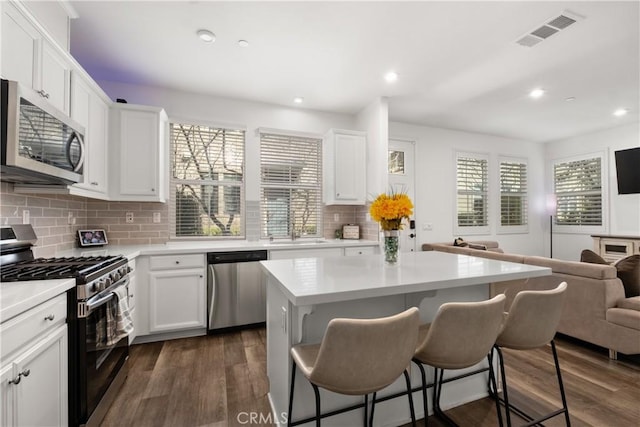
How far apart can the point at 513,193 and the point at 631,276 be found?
3711 mm

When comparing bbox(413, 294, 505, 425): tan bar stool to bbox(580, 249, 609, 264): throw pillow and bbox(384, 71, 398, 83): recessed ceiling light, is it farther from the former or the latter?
bbox(384, 71, 398, 83): recessed ceiling light

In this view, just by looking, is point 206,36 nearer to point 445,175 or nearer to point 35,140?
point 35,140

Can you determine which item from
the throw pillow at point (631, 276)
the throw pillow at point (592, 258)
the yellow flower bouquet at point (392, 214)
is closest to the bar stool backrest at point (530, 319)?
the yellow flower bouquet at point (392, 214)

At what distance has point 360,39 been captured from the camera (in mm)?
2547

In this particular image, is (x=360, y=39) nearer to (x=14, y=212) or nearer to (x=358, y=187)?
(x=358, y=187)

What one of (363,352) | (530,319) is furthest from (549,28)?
(363,352)

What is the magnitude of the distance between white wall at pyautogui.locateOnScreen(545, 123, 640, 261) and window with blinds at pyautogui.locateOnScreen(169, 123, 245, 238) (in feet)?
20.9

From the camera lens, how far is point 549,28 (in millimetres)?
2396

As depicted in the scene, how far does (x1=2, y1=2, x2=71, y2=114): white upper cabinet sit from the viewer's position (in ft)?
5.18

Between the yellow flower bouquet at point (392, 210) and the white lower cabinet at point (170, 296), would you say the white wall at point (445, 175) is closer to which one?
the yellow flower bouquet at point (392, 210)

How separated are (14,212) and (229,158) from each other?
2.17 m

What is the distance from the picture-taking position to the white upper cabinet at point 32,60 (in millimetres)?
1578

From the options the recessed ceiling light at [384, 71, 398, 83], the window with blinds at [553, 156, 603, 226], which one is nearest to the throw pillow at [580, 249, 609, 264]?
the recessed ceiling light at [384, 71, 398, 83]

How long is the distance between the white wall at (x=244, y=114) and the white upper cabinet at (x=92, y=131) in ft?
2.17
